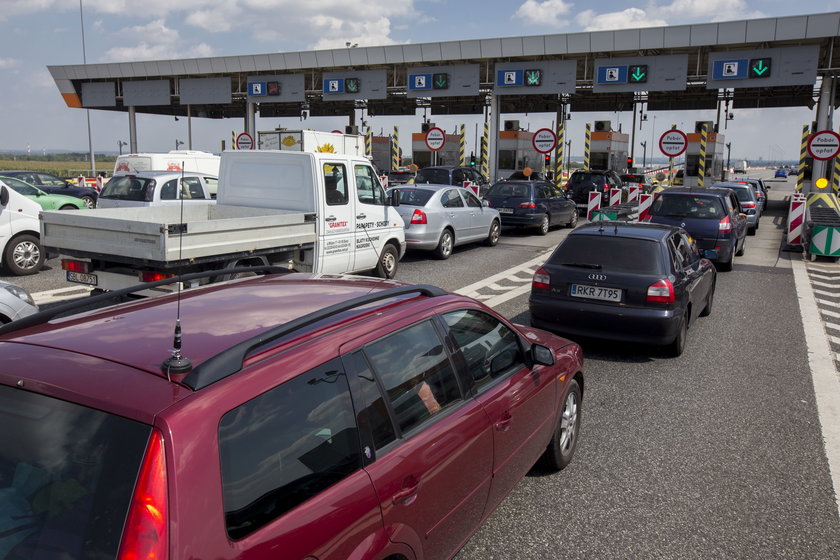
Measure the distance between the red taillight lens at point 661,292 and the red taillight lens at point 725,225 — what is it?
6.91 meters

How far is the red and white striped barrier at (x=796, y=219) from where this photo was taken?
17109mm

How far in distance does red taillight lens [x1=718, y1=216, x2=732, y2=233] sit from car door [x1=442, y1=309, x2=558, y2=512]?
10440 millimetres

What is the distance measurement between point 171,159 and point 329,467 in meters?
17.6

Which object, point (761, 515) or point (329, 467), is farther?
point (761, 515)

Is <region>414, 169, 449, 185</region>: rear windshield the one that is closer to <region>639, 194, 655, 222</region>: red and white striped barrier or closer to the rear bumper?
<region>639, 194, 655, 222</region>: red and white striped barrier

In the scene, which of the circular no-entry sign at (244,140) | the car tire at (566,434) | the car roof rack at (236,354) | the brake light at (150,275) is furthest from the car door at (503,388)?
the circular no-entry sign at (244,140)

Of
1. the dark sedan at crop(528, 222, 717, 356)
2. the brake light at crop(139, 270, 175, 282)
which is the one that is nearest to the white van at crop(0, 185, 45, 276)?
the brake light at crop(139, 270, 175, 282)

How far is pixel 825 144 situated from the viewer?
17.5 meters

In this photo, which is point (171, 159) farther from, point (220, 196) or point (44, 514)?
point (44, 514)

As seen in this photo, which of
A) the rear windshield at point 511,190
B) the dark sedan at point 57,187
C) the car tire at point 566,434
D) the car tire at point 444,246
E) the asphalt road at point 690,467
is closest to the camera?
the asphalt road at point 690,467

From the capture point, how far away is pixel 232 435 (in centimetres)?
208

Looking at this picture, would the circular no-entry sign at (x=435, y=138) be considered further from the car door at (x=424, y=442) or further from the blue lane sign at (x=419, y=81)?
the car door at (x=424, y=442)

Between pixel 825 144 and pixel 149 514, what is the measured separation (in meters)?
19.7

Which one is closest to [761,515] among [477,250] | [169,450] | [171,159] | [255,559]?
[255,559]
